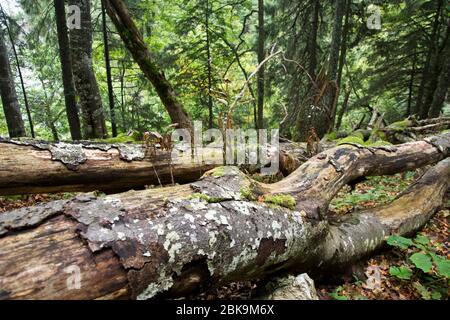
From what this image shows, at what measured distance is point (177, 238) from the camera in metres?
1.95

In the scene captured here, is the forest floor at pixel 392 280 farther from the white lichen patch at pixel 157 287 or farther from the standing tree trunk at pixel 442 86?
the standing tree trunk at pixel 442 86

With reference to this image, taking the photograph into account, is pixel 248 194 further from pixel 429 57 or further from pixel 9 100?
pixel 429 57

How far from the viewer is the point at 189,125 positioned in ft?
20.4

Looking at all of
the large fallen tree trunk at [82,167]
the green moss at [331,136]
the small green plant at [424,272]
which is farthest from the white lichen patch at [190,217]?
the green moss at [331,136]

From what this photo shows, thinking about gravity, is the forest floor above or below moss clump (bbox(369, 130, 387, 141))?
below

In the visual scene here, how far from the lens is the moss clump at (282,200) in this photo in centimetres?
270

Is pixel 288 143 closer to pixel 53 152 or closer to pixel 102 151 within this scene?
pixel 102 151

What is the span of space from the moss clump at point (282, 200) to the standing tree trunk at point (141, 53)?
305cm

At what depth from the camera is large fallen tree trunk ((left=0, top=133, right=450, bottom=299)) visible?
5.27ft

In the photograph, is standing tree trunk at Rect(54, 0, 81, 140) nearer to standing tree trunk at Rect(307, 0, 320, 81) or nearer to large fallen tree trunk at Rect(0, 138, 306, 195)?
large fallen tree trunk at Rect(0, 138, 306, 195)

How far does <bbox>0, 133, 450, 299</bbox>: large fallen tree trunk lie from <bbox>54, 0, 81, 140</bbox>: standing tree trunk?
6242mm

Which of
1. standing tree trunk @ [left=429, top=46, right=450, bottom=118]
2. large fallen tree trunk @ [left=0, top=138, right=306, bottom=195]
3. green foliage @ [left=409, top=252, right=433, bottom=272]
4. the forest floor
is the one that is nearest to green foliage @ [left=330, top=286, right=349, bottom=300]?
the forest floor

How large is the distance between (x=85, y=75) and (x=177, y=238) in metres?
6.48

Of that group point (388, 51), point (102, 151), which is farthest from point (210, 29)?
point (102, 151)
